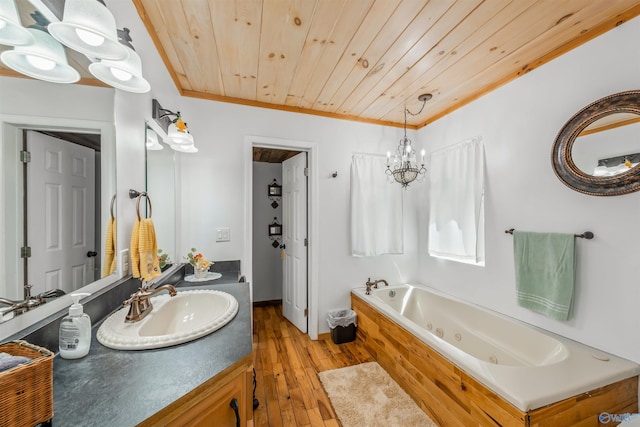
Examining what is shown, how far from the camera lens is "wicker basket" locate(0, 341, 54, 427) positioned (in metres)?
0.46

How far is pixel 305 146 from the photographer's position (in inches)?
99.3

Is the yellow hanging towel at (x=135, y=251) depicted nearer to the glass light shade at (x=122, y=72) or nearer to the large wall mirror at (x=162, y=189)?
the large wall mirror at (x=162, y=189)

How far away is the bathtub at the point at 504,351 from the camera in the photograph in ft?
3.78

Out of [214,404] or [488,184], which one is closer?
[214,404]

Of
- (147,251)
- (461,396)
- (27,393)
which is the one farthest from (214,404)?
(461,396)

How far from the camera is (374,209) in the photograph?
2.70m

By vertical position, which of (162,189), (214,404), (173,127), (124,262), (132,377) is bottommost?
(214,404)

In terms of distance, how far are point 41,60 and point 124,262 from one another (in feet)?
2.94

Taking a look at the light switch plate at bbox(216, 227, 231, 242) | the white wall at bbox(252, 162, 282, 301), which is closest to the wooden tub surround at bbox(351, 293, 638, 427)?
the light switch plate at bbox(216, 227, 231, 242)

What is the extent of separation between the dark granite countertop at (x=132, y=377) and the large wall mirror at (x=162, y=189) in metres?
0.94

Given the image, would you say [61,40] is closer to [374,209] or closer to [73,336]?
[73,336]

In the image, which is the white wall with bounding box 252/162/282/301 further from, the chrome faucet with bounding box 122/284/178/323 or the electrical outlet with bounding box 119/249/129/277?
the chrome faucet with bounding box 122/284/178/323

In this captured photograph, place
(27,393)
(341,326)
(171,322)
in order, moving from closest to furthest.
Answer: (27,393), (171,322), (341,326)

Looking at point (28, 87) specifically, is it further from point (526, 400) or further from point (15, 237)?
point (526, 400)
